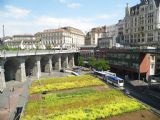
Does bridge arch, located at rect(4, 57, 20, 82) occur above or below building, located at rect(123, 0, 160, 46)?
below

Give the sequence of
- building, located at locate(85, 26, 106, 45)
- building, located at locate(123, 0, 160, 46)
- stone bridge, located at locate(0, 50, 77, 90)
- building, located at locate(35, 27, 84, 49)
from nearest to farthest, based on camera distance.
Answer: stone bridge, located at locate(0, 50, 77, 90), building, located at locate(123, 0, 160, 46), building, located at locate(35, 27, 84, 49), building, located at locate(85, 26, 106, 45)

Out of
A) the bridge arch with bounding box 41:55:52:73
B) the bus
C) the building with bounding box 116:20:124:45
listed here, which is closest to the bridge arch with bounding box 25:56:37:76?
the bridge arch with bounding box 41:55:52:73

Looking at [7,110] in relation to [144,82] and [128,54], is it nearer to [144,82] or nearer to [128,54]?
[144,82]

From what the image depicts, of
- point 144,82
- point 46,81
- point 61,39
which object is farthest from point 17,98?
point 61,39

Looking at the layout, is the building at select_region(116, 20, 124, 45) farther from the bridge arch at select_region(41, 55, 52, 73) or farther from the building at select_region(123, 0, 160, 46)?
the bridge arch at select_region(41, 55, 52, 73)

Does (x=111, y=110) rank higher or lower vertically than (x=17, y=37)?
lower

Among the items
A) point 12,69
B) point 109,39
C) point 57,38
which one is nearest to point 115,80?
point 12,69

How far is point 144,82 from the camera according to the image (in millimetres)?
72062

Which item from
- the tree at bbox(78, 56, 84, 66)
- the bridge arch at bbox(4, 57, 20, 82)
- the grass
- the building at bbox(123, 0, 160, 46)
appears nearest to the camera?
the grass

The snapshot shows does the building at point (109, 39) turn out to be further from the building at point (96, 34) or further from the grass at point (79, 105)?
the grass at point (79, 105)

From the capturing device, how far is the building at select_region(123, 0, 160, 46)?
99456 mm

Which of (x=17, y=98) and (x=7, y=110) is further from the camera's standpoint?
→ (x=17, y=98)

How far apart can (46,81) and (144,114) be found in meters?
37.9

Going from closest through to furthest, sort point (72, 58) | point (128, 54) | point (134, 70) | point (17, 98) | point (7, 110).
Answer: point (7, 110) < point (17, 98) < point (134, 70) < point (128, 54) < point (72, 58)
